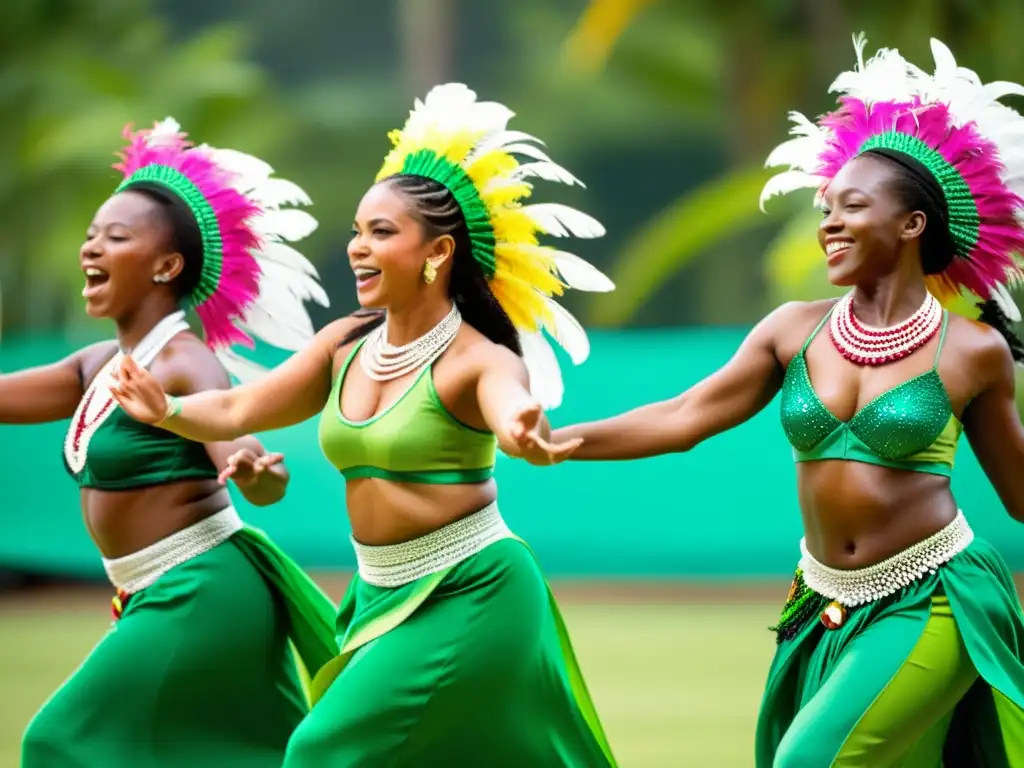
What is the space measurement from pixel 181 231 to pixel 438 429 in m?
1.10

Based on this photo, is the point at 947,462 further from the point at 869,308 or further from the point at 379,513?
the point at 379,513

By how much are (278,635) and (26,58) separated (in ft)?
43.4

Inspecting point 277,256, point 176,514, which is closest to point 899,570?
point 176,514

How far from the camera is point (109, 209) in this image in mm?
4328

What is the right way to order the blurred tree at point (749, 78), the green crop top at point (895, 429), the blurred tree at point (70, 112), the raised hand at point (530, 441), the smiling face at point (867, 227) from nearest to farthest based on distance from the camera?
the raised hand at point (530, 441) < the green crop top at point (895, 429) < the smiling face at point (867, 227) < the blurred tree at point (749, 78) < the blurred tree at point (70, 112)

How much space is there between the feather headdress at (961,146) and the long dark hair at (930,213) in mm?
15

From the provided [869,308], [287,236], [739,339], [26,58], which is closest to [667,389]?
[739,339]

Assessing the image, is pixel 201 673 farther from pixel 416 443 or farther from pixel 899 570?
pixel 899 570

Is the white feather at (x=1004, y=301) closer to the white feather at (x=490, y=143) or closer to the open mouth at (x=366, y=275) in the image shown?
the white feather at (x=490, y=143)

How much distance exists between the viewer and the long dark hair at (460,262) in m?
3.79

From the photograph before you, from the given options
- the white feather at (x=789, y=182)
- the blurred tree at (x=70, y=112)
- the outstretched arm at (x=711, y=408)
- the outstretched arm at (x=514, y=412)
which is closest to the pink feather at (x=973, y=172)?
the white feather at (x=789, y=182)

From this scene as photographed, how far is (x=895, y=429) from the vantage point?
356cm

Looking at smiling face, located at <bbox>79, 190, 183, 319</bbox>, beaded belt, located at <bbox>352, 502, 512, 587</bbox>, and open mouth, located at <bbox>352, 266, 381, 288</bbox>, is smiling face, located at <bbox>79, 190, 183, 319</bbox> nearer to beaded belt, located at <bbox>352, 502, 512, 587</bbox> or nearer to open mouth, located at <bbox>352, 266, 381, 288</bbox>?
open mouth, located at <bbox>352, 266, 381, 288</bbox>

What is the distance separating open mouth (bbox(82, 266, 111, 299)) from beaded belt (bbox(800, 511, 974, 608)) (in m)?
1.91
